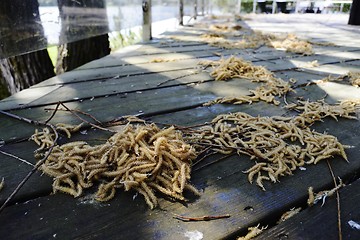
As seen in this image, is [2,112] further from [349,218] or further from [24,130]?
[349,218]

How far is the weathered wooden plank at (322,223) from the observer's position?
88 centimetres

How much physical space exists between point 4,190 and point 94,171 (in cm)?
33

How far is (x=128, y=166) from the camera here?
111 cm

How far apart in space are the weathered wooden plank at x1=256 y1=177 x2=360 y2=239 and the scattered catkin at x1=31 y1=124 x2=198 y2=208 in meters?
0.32

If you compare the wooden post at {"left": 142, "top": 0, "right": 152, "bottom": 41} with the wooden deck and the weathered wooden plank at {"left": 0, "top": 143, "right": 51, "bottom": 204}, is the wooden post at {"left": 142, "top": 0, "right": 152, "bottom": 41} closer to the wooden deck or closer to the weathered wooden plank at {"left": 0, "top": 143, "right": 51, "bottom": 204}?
the wooden deck

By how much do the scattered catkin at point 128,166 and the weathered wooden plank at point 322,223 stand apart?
318 mm

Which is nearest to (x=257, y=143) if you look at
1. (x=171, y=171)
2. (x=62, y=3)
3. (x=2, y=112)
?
(x=171, y=171)

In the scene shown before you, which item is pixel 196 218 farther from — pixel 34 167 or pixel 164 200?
pixel 34 167

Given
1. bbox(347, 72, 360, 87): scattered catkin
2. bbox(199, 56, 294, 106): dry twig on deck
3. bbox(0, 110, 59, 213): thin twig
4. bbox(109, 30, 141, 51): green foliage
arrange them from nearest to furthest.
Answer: bbox(0, 110, 59, 213): thin twig
bbox(199, 56, 294, 106): dry twig on deck
bbox(347, 72, 360, 87): scattered catkin
bbox(109, 30, 141, 51): green foliage

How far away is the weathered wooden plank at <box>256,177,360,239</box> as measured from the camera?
0.88 m

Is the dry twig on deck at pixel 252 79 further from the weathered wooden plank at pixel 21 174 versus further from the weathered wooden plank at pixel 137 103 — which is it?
the weathered wooden plank at pixel 21 174

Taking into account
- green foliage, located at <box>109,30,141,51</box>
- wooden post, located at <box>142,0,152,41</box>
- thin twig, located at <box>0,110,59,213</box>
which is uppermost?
wooden post, located at <box>142,0,152,41</box>

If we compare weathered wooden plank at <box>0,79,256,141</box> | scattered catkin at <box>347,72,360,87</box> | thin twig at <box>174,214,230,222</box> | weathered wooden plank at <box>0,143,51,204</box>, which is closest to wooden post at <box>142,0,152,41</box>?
weathered wooden plank at <box>0,79,256,141</box>

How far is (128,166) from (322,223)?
683 mm
